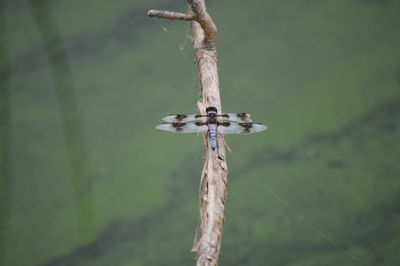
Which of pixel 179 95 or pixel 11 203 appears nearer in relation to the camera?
pixel 11 203

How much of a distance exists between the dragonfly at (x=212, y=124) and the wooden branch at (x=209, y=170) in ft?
0.16

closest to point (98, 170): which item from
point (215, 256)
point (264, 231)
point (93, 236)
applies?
point (93, 236)

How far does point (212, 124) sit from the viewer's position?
1.88 metres

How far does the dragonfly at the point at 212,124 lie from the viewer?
6.17 feet

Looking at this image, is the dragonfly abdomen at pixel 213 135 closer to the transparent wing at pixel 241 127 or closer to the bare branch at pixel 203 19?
the transparent wing at pixel 241 127

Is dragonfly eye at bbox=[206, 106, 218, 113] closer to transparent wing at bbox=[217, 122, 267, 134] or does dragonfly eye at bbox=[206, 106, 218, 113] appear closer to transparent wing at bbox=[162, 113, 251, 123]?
transparent wing at bbox=[217, 122, 267, 134]

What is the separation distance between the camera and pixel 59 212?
2848mm

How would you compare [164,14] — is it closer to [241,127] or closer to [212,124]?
[212,124]

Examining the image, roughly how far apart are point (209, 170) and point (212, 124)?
29cm

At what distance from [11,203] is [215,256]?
1926 mm

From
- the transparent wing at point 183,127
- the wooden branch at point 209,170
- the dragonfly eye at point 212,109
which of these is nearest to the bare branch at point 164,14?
the wooden branch at point 209,170

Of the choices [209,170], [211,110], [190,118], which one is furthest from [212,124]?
[190,118]

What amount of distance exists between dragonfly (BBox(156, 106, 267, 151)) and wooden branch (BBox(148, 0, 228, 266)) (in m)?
0.05

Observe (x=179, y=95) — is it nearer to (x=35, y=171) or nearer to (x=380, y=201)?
(x=35, y=171)
